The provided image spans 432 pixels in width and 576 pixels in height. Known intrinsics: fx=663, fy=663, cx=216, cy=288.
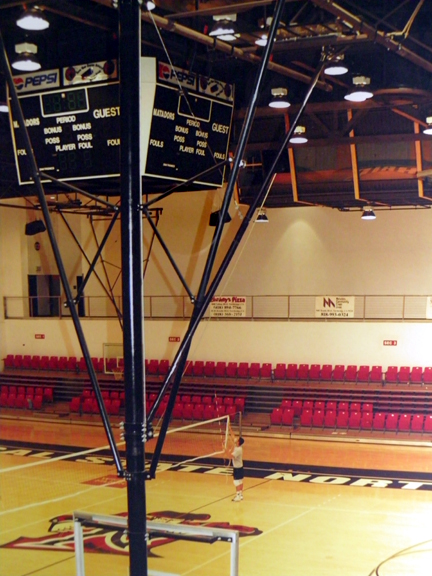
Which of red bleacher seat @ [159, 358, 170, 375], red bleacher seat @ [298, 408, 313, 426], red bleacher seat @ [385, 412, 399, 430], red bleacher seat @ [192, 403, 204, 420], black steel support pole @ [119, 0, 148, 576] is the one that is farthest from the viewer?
red bleacher seat @ [159, 358, 170, 375]

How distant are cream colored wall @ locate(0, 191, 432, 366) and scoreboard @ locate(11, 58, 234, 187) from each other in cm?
1280

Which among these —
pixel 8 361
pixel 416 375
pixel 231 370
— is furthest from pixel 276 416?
pixel 8 361

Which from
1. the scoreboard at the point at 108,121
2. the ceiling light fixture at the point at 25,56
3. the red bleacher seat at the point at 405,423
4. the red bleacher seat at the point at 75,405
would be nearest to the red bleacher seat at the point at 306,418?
the red bleacher seat at the point at 405,423

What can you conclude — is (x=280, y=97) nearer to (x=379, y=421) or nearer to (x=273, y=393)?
(x=379, y=421)

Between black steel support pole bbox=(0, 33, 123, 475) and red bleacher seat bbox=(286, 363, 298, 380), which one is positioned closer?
black steel support pole bbox=(0, 33, 123, 475)

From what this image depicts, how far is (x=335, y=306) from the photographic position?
2192 centimetres

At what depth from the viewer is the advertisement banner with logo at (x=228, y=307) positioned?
23.1 metres

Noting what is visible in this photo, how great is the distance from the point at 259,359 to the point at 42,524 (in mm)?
11150

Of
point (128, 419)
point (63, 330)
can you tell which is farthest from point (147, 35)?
point (63, 330)

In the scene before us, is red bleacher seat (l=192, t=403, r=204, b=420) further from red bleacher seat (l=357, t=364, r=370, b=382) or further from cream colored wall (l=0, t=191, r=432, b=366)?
red bleacher seat (l=357, t=364, r=370, b=382)

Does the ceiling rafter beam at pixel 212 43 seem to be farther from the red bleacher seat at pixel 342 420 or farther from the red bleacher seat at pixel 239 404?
the red bleacher seat at pixel 239 404

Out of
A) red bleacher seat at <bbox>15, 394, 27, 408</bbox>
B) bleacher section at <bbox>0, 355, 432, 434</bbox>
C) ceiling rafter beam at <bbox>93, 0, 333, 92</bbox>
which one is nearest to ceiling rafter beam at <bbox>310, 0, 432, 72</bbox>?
ceiling rafter beam at <bbox>93, 0, 333, 92</bbox>

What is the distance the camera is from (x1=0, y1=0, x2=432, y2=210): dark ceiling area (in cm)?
823

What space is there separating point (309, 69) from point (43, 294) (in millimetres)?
18656
